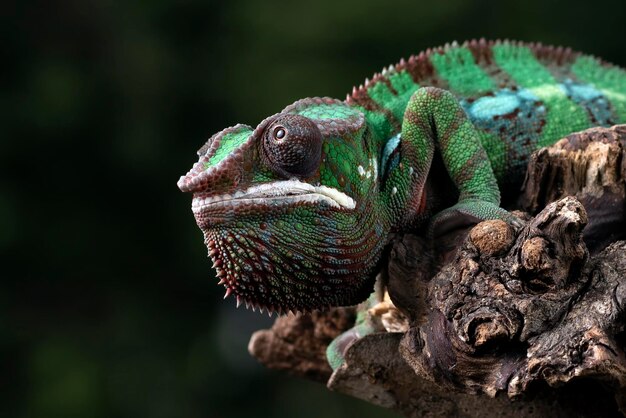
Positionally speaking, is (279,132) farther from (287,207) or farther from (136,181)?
(136,181)

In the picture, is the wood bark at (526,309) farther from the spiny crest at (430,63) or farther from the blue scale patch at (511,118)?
the spiny crest at (430,63)

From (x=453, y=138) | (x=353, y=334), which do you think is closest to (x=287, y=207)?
(x=453, y=138)

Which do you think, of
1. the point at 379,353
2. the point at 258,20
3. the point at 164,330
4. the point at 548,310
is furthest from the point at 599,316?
the point at 164,330

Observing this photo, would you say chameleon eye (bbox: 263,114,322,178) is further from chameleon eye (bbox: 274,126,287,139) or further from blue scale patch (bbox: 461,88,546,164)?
blue scale patch (bbox: 461,88,546,164)

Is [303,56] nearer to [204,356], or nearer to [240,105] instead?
[240,105]

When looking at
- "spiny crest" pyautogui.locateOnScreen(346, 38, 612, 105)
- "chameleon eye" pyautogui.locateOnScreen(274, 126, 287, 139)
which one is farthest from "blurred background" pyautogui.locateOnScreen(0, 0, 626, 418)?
"chameleon eye" pyautogui.locateOnScreen(274, 126, 287, 139)

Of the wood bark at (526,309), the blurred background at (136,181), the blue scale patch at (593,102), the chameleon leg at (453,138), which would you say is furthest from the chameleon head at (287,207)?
the blurred background at (136,181)
